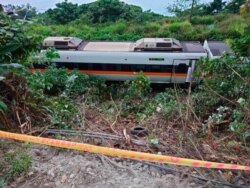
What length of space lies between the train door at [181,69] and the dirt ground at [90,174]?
23.9 feet

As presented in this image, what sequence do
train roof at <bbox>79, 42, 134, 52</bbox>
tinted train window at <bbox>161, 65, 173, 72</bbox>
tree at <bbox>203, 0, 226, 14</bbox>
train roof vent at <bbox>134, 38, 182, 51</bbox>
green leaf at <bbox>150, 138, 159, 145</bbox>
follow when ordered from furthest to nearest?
1. tree at <bbox>203, 0, 226, 14</bbox>
2. train roof at <bbox>79, 42, 134, 52</bbox>
3. train roof vent at <bbox>134, 38, 182, 51</bbox>
4. tinted train window at <bbox>161, 65, 173, 72</bbox>
5. green leaf at <bbox>150, 138, 159, 145</bbox>

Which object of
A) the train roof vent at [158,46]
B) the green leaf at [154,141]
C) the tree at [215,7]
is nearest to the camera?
the green leaf at [154,141]

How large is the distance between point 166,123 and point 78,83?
5492 mm

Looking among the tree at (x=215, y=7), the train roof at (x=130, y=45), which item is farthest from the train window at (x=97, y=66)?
the tree at (x=215, y=7)

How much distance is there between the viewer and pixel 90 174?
108 inches

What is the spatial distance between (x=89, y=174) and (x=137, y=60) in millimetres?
7695

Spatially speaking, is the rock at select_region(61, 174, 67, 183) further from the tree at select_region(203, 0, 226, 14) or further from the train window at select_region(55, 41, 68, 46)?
the tree at select_region(203, 0, 226, 14)

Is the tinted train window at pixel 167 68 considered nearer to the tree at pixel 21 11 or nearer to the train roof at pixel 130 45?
the train roof at pixel 130 45

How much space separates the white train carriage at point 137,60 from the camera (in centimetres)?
1005

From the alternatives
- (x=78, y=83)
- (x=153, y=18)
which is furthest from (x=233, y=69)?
(x=153, y=18)

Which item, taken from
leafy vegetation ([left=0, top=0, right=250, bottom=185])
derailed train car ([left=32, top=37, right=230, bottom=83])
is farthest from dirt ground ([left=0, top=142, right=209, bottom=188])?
derailed train car ([left=32, top=37, right=230, bottom=83])

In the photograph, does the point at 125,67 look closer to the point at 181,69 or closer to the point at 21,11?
the point at 181,69

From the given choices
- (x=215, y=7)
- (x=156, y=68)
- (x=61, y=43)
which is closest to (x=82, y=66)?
(x=61, y=43)

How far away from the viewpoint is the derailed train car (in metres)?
10.1
